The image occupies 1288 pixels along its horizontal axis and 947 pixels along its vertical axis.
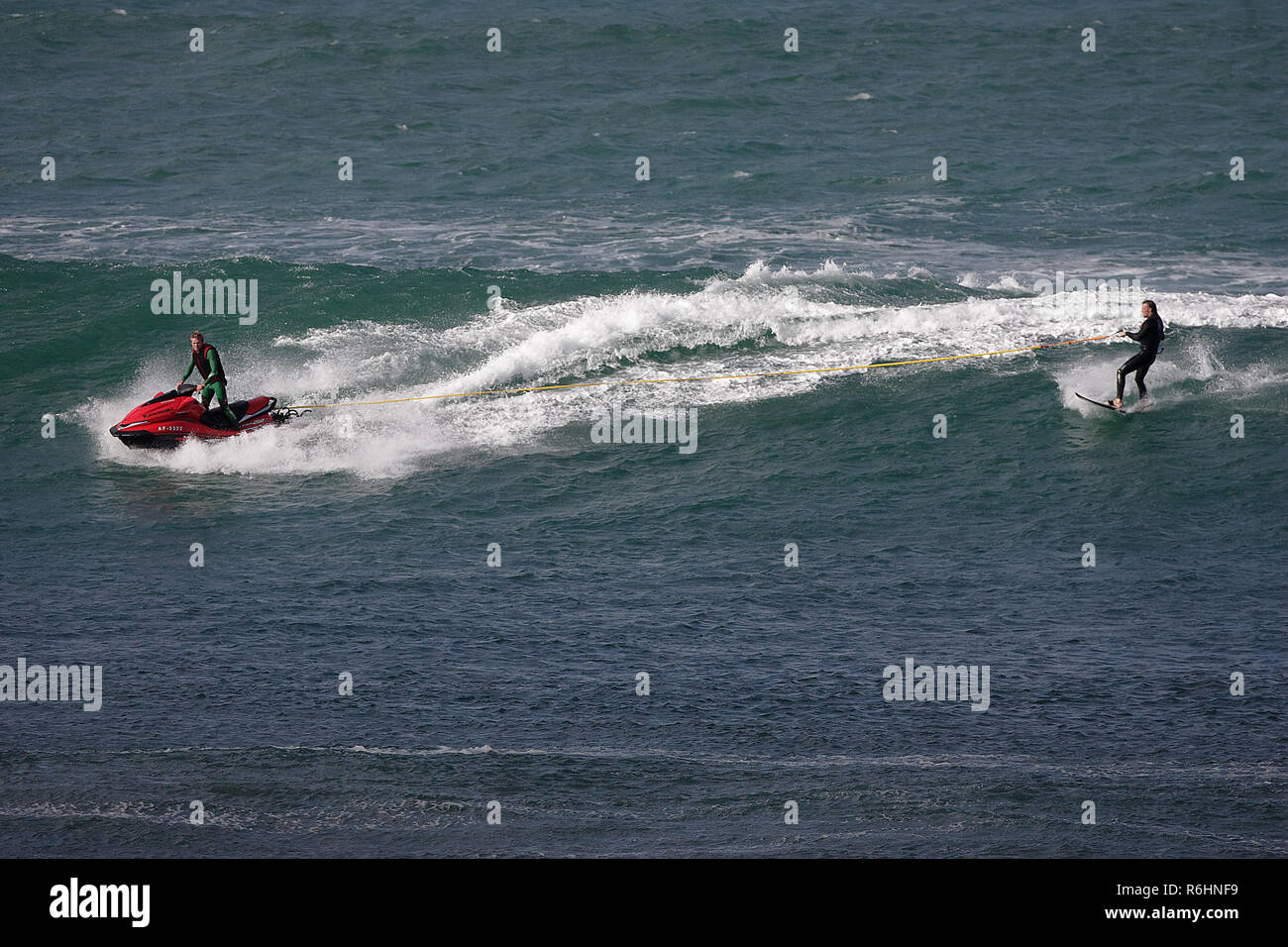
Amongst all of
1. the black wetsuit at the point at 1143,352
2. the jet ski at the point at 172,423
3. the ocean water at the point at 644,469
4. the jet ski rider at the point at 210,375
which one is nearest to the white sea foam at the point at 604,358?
the ocean water at the point at 644,469

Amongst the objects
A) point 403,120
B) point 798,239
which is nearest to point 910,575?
point 798,239

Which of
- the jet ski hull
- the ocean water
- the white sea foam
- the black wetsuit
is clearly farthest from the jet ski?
the black wetsuit

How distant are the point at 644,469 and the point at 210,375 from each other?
5.70 m

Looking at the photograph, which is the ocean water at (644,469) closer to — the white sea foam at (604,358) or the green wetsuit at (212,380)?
the white sea foam at (604,358)

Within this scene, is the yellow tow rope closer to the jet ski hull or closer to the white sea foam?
the white sea foam

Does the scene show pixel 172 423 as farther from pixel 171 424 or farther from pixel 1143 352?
pixel 1143 352

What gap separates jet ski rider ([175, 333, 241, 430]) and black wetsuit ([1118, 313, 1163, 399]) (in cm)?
1181

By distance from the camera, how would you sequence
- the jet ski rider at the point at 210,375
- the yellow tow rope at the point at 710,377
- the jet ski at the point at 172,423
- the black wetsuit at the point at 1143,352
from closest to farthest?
the jet ski at the point at 172,423
the jet ski rider at the point at 210,375
the black wetsuit at the point at 1143,352
the yellow tow rope at the point at 710,377

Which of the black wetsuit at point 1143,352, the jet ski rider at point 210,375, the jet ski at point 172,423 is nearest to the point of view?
the jet ski at point 172,423

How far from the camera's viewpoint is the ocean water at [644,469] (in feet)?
34.1

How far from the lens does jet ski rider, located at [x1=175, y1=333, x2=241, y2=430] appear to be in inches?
701

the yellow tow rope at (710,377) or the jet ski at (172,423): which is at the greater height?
the yellow tow rope at (710,377)

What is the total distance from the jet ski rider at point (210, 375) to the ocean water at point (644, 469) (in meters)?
0.57

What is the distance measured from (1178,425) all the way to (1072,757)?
9.63 metres
